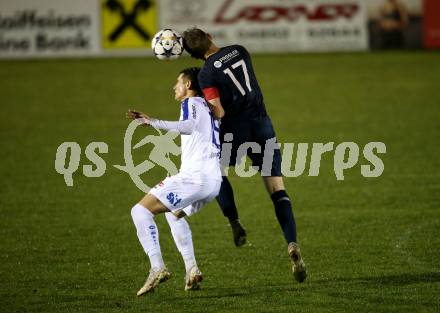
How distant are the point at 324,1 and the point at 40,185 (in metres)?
17.7

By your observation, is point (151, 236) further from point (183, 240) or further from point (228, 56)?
point (228, 56)

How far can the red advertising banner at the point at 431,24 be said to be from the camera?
2961cm

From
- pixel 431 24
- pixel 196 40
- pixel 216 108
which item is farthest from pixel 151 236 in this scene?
pixel 431 24

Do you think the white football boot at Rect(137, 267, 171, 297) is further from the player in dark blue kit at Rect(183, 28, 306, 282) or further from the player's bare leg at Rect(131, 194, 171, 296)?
the player in dark blue kit at Rect(183, 28, 306, 282)

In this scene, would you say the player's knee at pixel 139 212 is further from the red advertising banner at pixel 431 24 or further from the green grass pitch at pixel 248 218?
the red advertising banner at pixel 431 24

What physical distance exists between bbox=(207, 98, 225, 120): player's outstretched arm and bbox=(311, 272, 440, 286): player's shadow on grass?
1.71 metres

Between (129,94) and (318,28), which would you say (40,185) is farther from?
(318,28)

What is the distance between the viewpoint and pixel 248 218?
37.6 feet

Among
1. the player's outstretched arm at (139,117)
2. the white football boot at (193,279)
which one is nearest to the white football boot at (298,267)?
the white football boot at (193,279)

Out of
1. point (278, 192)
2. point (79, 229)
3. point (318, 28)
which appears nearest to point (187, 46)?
point (278, 192)

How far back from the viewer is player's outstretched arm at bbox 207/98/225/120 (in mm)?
8241

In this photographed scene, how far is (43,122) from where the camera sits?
63.8ft

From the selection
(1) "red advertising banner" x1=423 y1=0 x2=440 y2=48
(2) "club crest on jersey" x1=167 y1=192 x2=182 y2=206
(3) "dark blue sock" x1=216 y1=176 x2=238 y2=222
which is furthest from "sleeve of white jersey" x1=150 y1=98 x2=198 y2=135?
(1) "red advertising banner" x1=423 y1=0 x2=440 y2=48

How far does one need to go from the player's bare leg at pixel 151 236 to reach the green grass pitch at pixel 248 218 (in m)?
0.22
